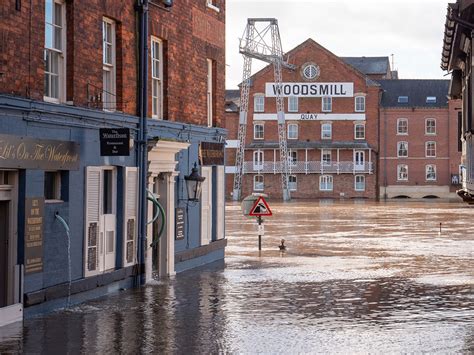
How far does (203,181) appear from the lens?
2405cm

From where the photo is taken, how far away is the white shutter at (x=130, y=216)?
62.9 feet

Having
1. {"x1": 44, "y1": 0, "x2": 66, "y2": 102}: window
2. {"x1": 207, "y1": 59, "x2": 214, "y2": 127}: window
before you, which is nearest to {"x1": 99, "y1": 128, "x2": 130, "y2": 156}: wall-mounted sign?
{"x1": 44, "y1": 0, "x2": 66, "y2": 102}: window

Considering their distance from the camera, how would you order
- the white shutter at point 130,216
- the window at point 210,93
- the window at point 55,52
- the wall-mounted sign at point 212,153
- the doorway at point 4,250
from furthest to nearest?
the window at point 210,93
the wall-mounted sign at point 212,153
the white shutter at point 130,216
the window at point 55,52
the doorway at point 4,250

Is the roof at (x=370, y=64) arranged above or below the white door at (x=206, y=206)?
above

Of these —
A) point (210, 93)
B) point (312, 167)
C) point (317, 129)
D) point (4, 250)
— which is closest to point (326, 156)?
point (312, 167)

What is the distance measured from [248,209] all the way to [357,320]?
57.2 feet

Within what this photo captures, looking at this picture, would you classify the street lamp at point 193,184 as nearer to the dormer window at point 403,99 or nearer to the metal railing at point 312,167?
the metal railing at point 312,167

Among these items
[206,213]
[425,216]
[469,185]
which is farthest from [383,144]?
[469,185]

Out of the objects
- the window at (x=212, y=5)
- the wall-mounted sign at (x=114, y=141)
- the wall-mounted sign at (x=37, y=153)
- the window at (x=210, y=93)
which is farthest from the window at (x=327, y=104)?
the wall-mounted sign at (x=37, y=153)

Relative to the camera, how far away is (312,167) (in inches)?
3575

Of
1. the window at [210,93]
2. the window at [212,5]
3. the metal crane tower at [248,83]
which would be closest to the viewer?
the window at [212,5]

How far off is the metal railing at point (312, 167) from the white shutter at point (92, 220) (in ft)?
239

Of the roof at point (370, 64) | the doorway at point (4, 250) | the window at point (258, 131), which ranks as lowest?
the doorway at point (4, 250)

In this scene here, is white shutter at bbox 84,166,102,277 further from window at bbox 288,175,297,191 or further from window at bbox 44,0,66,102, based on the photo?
window at bbox 288,175,297,191
